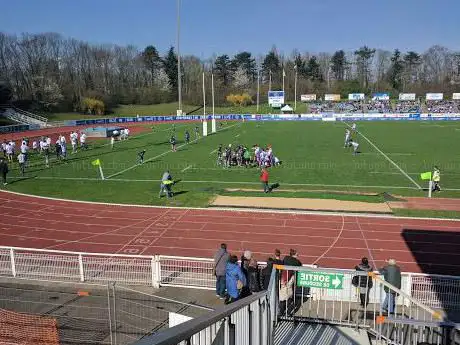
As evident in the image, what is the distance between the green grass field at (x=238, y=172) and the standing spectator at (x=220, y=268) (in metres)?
10.0

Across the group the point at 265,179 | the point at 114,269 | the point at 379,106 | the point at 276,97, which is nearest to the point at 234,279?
the point at 114,269

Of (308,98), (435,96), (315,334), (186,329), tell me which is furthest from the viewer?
(308,98)

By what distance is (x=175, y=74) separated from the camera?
424ft

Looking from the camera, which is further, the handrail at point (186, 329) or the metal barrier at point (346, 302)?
the metal barrier at point (346, 302)

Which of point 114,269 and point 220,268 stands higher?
point 220,268

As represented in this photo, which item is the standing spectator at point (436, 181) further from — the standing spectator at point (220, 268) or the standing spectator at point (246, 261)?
the standing spectator at point (220, 268)

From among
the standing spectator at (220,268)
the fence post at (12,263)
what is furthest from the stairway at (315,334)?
the fence post at (12,263)

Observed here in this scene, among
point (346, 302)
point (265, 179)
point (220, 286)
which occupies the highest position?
point (265, 179)

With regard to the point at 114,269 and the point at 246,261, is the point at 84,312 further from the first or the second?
the point at 246,261

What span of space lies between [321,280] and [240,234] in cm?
833

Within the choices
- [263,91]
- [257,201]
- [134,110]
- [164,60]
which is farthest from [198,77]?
[257,201]

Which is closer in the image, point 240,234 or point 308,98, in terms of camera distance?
point 240,234

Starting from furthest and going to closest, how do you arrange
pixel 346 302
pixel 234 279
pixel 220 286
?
pixel 220 286 < pixel 346 302 < pixel 234 279

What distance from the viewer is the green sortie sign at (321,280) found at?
851cm
